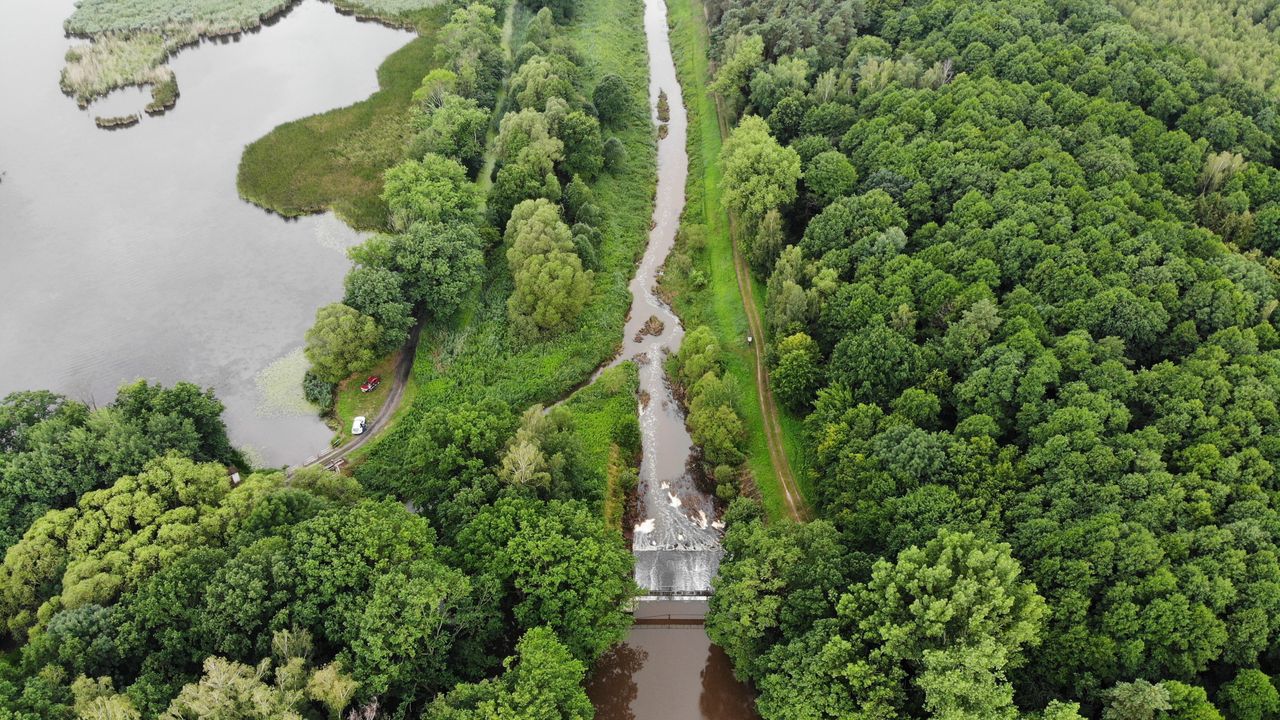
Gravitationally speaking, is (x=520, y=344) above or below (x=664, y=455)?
above

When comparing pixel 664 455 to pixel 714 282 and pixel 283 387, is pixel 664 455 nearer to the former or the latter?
pixel 714 282

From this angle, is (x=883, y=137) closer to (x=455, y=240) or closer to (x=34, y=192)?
(x=455, y=240)

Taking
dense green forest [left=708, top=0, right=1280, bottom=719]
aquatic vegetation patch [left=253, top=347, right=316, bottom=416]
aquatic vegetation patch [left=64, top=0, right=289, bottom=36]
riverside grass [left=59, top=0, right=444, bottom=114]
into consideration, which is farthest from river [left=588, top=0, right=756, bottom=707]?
aquatic vegetation patch [left=64, top=0, right=289, bottom=36]

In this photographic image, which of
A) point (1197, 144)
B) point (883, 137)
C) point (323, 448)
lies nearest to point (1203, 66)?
point (1197, 144)

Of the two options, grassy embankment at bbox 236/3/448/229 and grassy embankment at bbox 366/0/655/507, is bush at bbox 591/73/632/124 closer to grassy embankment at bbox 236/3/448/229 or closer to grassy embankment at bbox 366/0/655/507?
grassy embankment at bbox 366/0/655/507

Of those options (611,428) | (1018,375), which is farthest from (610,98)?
(1018,375)

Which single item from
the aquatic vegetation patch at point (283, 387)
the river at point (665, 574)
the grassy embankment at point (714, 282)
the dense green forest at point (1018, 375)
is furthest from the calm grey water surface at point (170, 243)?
the dense green forest at point (1018, 375)
